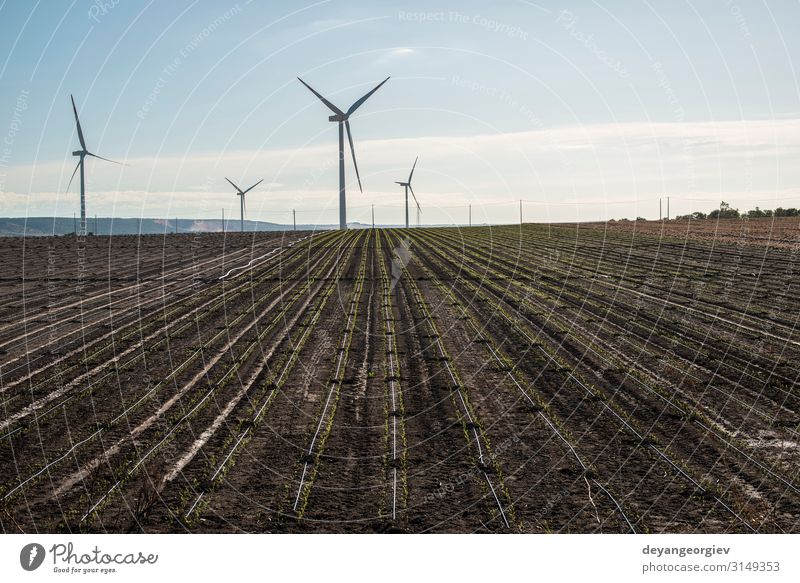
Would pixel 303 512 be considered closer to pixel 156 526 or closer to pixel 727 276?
pixel 156 526

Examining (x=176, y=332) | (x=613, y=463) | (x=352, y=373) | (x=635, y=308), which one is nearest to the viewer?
(x=613, y=463)

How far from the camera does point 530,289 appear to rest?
133 feet

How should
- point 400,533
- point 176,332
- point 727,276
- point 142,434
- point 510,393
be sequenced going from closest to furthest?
point 400,533
point 142,434
point 510,393
point 176,332
point 727,276

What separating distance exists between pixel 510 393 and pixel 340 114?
58019mm

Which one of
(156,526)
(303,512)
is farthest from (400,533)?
(156,526)

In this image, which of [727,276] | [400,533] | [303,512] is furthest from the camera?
[727,276]

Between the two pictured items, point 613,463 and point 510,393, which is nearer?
point 613,463

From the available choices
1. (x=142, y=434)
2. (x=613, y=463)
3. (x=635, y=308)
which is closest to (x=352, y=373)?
(x=142, y=434)

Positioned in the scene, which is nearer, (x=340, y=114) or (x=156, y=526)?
(x=156, y=526)

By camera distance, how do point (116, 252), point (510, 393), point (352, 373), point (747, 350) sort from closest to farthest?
point (510, 393) → point (352, 373) → point (747, 350) → point (116, 252)

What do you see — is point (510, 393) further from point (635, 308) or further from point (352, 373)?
point (635, 308)

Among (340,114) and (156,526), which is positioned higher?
(340,114)

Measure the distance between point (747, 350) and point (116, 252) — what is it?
61722 millimetres

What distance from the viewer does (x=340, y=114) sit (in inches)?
2896
